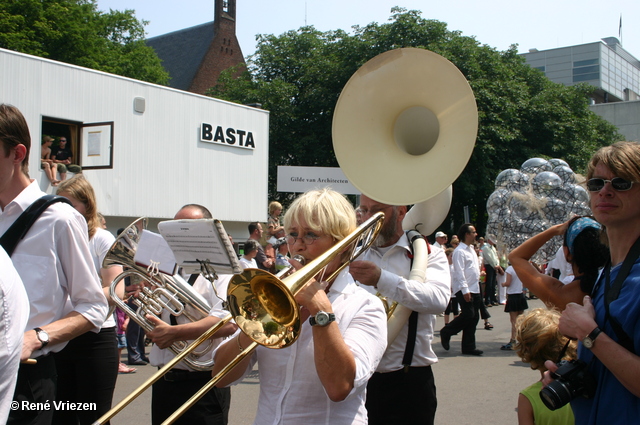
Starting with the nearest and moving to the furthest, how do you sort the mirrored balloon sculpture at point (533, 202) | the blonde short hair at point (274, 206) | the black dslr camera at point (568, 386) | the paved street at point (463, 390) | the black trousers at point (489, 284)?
1. the black dslr camera at point (568, 386)
2. the paved street at point (463, 390)
3. the mirrored balloon sculpture at point (533, 202)
4. the blonde short hair at point (274, 206)
5. the black trousers at point (489, 284)

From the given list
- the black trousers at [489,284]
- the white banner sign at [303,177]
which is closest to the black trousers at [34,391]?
the white banner sign at [303,177]

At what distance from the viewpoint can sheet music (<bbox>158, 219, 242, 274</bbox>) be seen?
7.72 feet

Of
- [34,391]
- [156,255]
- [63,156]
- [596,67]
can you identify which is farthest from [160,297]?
[596,67]

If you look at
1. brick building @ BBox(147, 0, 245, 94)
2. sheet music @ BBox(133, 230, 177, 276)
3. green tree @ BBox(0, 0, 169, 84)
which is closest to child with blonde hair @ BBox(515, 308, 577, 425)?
sheet music @ BBox(133, 230, 177, 276)

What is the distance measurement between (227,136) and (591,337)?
15.5 m

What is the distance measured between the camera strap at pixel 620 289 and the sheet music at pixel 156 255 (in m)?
1.97

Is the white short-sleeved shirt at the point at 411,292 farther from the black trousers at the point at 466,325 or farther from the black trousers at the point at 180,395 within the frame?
the black trousers at the point at 466,325

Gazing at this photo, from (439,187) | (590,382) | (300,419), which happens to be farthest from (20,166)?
Answer: (590,382)

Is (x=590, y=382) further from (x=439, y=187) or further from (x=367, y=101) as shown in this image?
(x=367, y=101)

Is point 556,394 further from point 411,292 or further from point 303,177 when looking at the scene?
point 303,177

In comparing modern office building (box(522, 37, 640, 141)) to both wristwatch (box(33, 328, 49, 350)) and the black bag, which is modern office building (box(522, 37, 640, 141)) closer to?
the black bag

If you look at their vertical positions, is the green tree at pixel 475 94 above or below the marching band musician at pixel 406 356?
above

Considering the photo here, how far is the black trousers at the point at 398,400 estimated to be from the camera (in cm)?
299

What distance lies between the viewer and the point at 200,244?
243cm
